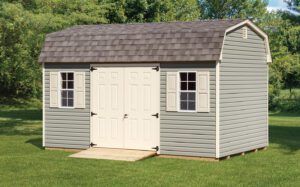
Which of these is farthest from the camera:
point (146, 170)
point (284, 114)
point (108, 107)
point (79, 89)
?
point (284, 114)

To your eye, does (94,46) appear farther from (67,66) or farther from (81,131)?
(81,131)

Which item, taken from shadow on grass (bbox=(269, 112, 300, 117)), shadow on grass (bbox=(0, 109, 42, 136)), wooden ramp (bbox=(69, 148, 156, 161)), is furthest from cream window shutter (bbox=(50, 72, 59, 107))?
shadow on grass (bbox=(269, 112, 300, 117))

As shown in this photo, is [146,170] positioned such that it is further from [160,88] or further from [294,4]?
[294,4]

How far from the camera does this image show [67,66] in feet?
56.7

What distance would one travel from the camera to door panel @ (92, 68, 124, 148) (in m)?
16.6

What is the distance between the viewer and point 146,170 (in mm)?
13805

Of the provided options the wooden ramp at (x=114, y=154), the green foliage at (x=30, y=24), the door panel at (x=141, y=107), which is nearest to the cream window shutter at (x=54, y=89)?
the wooden ramp at (x=114, y=154)

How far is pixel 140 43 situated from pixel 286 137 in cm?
850

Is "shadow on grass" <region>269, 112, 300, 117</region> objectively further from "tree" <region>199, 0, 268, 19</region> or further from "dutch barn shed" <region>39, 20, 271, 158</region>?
"tree" <region>199, 0, 268, 19</region>

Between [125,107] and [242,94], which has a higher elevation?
[242,94]

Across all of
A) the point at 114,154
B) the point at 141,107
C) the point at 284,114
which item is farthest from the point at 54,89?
the point at 284,114

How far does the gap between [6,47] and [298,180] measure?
15159 mm

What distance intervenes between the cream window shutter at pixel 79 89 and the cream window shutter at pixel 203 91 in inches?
138

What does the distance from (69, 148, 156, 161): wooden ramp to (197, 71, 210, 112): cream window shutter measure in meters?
1.87
